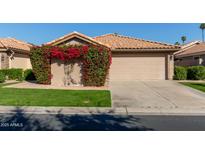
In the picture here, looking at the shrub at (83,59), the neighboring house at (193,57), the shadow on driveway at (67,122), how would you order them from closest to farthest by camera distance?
the shadow on driveway at (67,122) < the shrub at (83,59) < the neighboring house at (193,57)

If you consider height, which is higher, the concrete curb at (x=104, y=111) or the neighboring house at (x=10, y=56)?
the neighboring house at (x=10, y=56)

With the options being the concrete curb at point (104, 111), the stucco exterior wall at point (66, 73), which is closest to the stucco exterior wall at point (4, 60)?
the stucco exterior wall at point (66, 73)

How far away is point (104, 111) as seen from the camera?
21.8ft

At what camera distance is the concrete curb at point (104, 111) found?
6496 mm

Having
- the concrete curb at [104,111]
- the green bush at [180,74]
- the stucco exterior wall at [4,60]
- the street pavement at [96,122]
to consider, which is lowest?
the street pavement at [96,122]

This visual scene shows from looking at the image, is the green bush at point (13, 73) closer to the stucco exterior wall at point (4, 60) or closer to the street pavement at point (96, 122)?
the stucco exterior wall at point (4, 60)

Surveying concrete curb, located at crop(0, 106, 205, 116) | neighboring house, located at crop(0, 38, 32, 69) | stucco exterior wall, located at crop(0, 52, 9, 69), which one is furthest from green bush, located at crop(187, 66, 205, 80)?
stucco exterior wall, located at crop(0, 52, 9, 69)

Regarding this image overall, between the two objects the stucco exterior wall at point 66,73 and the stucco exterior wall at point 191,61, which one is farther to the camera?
the stucco exterior wall at point 191,61

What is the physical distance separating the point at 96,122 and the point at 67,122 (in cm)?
84

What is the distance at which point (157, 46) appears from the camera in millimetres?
16531

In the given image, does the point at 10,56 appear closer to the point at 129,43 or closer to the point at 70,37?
the point at 70,37

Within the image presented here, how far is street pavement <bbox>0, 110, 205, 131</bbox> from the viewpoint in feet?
16.1

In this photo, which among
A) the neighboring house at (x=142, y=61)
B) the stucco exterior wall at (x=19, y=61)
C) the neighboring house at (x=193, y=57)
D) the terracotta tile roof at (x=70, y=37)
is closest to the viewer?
the terracotta tile roof at (x=70, y=37)

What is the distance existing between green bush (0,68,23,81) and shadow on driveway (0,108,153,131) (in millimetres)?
10382
